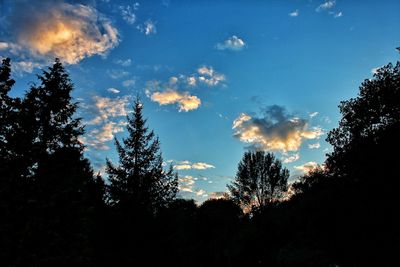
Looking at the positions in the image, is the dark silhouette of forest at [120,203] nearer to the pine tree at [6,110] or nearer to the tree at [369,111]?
the pine tree at [6,110]

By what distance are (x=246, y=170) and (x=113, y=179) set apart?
33.0m

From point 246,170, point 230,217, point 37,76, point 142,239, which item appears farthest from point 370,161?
point 230,217

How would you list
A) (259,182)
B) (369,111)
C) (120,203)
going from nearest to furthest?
(120,203)
(369,111)
(259,182)

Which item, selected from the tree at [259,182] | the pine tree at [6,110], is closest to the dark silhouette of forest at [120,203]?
the pine tree at [6,110]

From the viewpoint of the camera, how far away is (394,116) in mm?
27953

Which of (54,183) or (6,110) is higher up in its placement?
(6,110)

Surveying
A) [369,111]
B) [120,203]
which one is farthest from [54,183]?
[369,111]

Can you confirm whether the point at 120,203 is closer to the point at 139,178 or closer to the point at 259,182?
the point at 139,178

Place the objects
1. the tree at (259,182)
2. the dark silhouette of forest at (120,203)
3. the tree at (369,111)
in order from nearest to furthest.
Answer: the dark silhouette of forest at (120,203) < the tree at (369,111) < the tree at (259,182)

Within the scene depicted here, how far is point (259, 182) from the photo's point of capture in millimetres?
48594

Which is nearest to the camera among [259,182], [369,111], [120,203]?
[120,203]

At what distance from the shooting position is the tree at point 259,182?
48250mm

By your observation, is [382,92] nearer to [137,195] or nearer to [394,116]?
[394,116]

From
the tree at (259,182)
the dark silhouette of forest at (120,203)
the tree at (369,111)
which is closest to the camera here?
the dark silhouette of forest at (120,203)
